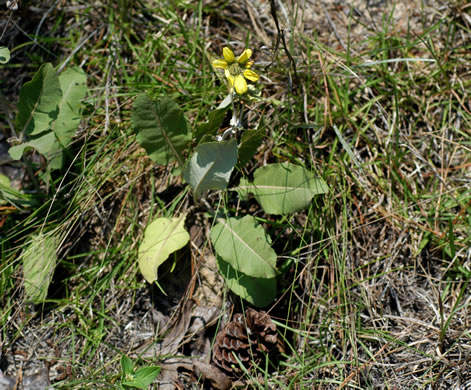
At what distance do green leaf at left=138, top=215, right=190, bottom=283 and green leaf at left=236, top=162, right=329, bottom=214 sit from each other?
15.5 inches

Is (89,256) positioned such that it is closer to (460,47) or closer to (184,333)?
(184,333)

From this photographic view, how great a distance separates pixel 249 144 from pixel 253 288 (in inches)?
29.1

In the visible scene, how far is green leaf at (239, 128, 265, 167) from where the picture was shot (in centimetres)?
245

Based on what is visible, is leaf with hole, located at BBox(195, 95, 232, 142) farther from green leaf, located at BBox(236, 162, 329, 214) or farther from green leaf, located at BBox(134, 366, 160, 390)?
green leaf, located at BBox(134, 366, 160, 390)

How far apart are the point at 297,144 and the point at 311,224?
0.46 metres

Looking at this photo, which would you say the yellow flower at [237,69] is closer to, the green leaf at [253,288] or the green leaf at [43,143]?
the green leaf at [253,288]

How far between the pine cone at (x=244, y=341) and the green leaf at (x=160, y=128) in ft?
3.03

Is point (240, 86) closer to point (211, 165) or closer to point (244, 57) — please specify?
point (244, 57)

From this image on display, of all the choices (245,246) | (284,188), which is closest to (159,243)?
(245,246)

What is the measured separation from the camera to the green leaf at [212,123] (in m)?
2.47

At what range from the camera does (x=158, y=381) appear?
251cm

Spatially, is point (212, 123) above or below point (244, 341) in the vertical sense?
above

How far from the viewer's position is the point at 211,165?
237cm

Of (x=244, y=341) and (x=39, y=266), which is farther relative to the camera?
(x=39, y=266)
